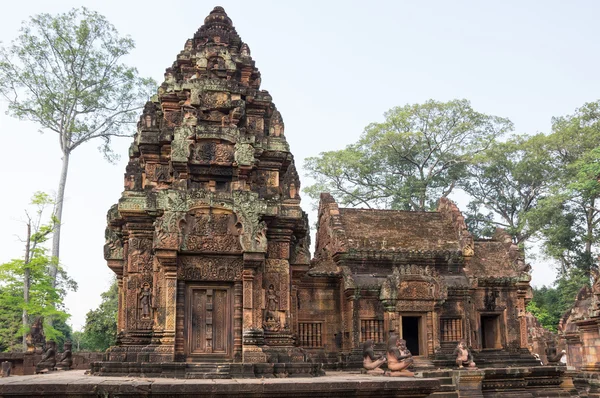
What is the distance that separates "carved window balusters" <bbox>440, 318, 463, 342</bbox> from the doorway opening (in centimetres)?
192

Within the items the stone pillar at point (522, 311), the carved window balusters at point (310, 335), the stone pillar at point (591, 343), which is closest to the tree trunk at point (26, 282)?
the carved window balusters at point (310, 335)

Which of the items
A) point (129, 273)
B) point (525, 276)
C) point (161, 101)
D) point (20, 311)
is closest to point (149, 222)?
point (129, 273)

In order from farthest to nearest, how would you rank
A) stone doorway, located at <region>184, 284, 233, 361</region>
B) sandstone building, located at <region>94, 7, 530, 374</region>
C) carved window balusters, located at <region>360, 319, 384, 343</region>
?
carved window balusters, located at <region>360, 319, 384, 343</region>
stone doorway, located at <region>184, 284, 233, 361</region>
sandstone building, located at <region>94, 7, 530, 374</region>

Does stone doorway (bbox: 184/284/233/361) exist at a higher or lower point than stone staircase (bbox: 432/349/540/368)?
higher

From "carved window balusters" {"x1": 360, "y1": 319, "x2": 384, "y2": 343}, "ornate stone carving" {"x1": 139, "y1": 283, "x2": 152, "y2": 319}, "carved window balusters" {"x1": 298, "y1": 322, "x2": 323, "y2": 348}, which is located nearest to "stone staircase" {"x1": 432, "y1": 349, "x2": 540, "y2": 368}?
"carved window balusters" {"x1": 360, "y1": 319, "x2": 384, "y2": 343}

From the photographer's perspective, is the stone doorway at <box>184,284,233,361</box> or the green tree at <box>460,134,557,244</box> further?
the green tree at <box>460,134,557,244</box>

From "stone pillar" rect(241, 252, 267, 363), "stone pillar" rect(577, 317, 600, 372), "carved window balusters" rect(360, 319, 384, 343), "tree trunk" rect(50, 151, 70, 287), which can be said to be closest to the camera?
"stone pillar" rect(241, 252, 267, 363)

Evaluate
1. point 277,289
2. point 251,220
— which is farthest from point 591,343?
point 251,220

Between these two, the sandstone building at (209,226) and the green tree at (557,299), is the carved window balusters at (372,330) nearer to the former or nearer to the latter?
the sandstone building at (209,226)

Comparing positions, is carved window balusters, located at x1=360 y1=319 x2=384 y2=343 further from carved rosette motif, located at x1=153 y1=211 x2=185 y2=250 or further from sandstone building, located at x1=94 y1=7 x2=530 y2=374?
carved rosette motif, located at x1=153 y1=211 x2=185 y2=250

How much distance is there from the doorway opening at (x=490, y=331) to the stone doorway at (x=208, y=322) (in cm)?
1168

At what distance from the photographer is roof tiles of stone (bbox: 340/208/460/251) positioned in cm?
1909

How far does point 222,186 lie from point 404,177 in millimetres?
26777

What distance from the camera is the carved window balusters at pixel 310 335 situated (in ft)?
57.7
